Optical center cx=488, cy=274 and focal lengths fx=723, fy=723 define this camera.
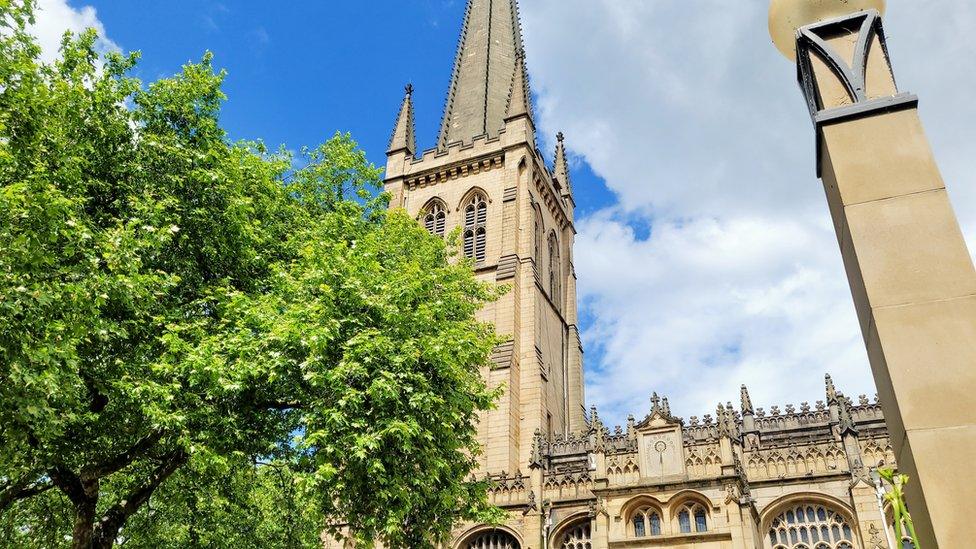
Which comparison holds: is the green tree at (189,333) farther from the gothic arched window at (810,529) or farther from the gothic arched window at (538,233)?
the gothic arched window at (538,233)

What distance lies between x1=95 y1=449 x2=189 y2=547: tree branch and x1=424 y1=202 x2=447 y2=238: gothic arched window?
90.3 feet

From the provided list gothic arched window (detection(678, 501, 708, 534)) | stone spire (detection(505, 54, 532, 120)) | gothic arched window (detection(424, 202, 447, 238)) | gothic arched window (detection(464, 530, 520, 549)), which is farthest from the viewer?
stone spire (detection(505, 54, 532, 120))

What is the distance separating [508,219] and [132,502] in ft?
85.8

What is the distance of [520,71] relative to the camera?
142 feet

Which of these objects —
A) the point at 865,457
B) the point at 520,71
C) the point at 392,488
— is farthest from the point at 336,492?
the point at 520,71

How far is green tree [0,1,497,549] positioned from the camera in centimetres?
1008

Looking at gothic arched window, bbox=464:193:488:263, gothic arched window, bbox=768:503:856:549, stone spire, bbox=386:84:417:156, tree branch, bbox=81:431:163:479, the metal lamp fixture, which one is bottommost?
tree branch, bbox=81:431:163:479

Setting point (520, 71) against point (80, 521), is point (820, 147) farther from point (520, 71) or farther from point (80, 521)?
point (520, 71)

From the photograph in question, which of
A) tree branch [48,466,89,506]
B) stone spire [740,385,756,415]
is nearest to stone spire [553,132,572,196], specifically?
stone spire [740,385,756,415]

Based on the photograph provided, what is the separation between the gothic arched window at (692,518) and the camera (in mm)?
21203

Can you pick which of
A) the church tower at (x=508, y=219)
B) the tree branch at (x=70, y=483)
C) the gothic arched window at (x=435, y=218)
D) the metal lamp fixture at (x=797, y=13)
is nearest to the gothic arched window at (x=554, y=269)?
the church tower at (x=508, y=219)

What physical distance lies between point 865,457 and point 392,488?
53.7ft

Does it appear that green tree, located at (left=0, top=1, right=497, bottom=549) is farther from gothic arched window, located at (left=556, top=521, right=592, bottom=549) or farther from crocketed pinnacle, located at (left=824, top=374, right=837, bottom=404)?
crocketed pinnacle, located at (left=824, top=374, right=837, bottom=404)

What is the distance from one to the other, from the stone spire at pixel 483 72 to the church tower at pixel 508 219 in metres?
0.09
